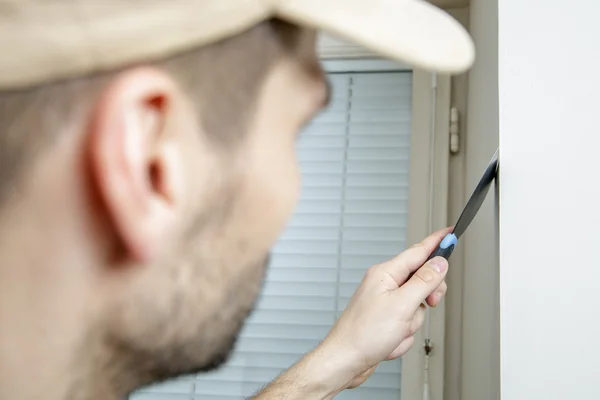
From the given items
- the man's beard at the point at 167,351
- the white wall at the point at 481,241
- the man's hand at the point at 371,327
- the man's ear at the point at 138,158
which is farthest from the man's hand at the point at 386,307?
the man's ear at the point at 138,158

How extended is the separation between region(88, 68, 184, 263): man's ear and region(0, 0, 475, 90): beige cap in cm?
2

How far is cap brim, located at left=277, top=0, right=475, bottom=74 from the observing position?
0.28 meters

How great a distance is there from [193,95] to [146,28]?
4cm

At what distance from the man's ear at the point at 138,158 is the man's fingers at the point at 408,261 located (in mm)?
482

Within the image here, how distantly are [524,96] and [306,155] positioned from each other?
2.28 feet

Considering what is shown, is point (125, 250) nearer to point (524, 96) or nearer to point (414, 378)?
point (524, 96)

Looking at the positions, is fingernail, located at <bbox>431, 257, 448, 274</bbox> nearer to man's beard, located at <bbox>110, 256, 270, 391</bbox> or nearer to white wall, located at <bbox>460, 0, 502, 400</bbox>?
white wall, located at <bbox>460, 0, 502, 400</bbox>

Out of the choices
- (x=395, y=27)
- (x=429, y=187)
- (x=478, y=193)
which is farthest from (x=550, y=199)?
(x=429, y=187)

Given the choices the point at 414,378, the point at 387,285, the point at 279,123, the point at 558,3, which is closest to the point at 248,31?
the point at 279,123

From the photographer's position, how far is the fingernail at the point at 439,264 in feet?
2.20

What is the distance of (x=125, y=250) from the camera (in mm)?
250

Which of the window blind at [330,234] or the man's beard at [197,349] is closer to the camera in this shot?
the man's beard at [197,349]

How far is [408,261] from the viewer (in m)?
0.70

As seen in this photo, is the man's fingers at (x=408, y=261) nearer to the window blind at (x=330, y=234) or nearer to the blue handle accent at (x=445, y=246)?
the blue handle accent at (x=445, y=246)
